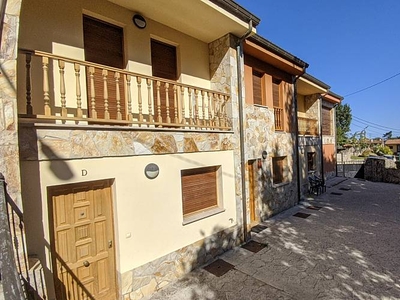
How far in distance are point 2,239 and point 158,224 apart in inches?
124

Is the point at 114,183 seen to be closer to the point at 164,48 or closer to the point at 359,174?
the point at 164,48

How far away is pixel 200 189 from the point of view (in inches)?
233

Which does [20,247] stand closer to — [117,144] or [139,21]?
[117,144]

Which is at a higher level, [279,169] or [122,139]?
[122,139]

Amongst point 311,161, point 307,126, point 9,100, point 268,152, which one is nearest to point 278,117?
point 268,152

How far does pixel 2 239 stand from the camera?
6.03ft

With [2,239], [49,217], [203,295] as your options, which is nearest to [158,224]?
[203,295]

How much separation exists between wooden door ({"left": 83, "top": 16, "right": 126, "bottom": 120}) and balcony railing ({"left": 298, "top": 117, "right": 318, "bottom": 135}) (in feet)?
34.0

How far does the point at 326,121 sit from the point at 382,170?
6000 millimetres

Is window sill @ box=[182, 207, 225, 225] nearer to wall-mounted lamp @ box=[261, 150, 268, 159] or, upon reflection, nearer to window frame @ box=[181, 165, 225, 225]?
window frame @ box=[181, 165, 225, 225]

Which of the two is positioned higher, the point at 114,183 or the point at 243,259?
the point at 114,183

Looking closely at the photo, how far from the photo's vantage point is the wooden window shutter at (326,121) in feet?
53.6

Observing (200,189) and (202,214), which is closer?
(202,214)

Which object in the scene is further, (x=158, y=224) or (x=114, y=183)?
(x=158, y=224)
